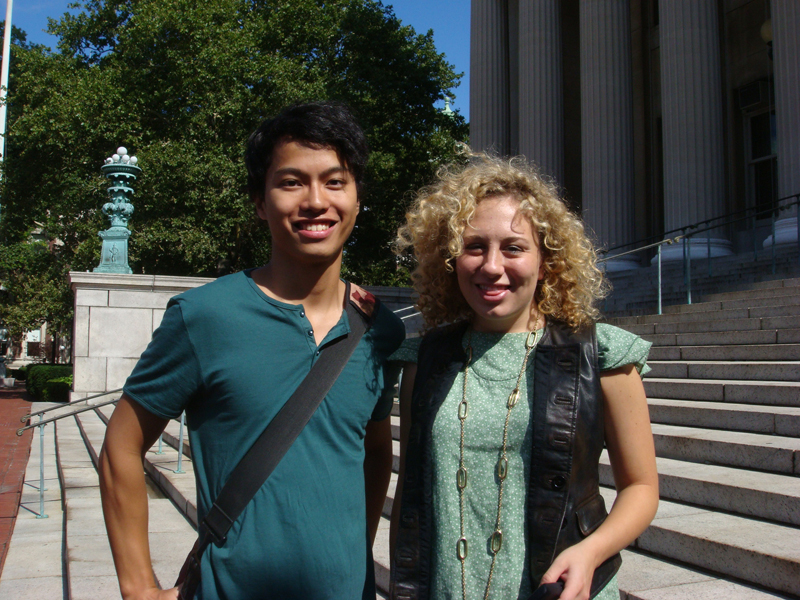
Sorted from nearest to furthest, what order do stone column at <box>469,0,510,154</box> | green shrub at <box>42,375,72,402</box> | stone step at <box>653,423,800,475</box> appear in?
stone step at <box>653,423,800,475</box>
green shrub at <box>42,375,72,402</box>
stone column at <box>469,0,510,154</box>

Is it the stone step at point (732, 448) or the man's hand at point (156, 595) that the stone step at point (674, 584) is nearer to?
the stone step at point (732, 448)

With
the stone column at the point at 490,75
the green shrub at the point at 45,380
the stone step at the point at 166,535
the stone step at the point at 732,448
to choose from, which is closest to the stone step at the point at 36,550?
the stone step at the point at 166,535

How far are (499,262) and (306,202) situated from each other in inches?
21.2

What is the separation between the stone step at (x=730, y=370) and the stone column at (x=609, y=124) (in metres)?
8.79

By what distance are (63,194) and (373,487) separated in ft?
76.9

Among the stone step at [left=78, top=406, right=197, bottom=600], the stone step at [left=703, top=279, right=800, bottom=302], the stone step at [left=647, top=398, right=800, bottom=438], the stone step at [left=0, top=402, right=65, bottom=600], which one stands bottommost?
the stone step at [left=0, top=402, right=65, bottom=600]

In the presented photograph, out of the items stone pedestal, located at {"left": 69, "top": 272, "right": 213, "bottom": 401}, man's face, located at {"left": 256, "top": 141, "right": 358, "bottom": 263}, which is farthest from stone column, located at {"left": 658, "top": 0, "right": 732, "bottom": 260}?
man's face, located at {"left": 256, "top": 141, "right": 358, "bottom": 263}

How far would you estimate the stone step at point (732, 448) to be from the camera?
481cm

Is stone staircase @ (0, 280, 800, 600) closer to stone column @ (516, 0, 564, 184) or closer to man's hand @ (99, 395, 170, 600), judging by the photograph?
man's hand @ (99, 395, 170, 600)

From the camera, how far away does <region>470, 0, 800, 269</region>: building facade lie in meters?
14.8

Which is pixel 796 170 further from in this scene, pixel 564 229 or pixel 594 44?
pixel 564 229

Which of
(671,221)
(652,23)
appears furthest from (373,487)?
(652,23)

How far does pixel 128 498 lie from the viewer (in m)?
1.87

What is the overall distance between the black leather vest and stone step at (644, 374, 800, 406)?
4922 millimetres
